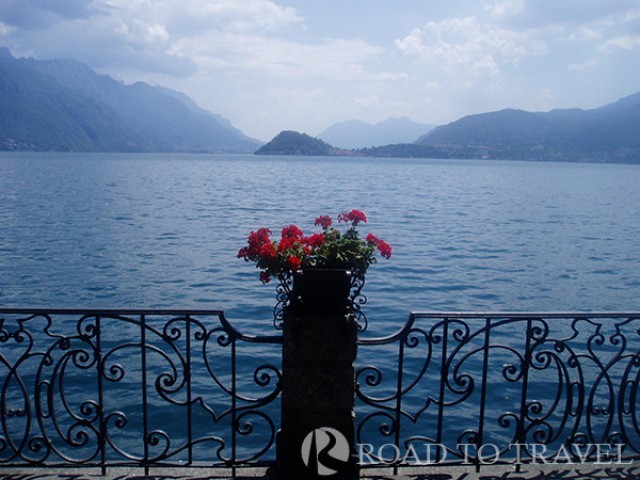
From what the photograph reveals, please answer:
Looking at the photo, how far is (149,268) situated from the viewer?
64.6 feet

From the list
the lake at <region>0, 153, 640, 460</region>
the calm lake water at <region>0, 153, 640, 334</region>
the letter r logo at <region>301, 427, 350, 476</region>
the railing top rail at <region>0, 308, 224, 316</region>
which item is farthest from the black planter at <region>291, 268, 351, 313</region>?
the calm lake water at <region>0, 153, 640, 334</region>

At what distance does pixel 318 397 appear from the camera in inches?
153

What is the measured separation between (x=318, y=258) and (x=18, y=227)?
2972 centimetres

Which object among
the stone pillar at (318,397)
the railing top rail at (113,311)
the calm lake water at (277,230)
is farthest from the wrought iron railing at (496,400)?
the calm lake water at (277,230)

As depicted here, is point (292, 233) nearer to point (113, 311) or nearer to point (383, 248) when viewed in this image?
point (383, 248)

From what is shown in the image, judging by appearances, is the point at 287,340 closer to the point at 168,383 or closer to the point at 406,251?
the point at 168,383

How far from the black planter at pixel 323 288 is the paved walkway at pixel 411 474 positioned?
1.42 m

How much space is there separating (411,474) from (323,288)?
5.62 ft

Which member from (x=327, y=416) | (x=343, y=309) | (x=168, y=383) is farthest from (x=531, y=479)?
(x=168, y=383)

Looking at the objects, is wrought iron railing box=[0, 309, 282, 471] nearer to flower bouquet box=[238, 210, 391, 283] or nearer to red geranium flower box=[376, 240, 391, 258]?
flower bouquet box=[238, 210, 391, 283]

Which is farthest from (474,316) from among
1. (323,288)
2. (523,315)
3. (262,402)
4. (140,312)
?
(140,312)

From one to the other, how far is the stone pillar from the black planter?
0.06m

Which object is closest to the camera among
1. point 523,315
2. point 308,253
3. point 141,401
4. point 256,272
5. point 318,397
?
point 318,397

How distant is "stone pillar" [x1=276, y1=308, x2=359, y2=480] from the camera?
3.78m
